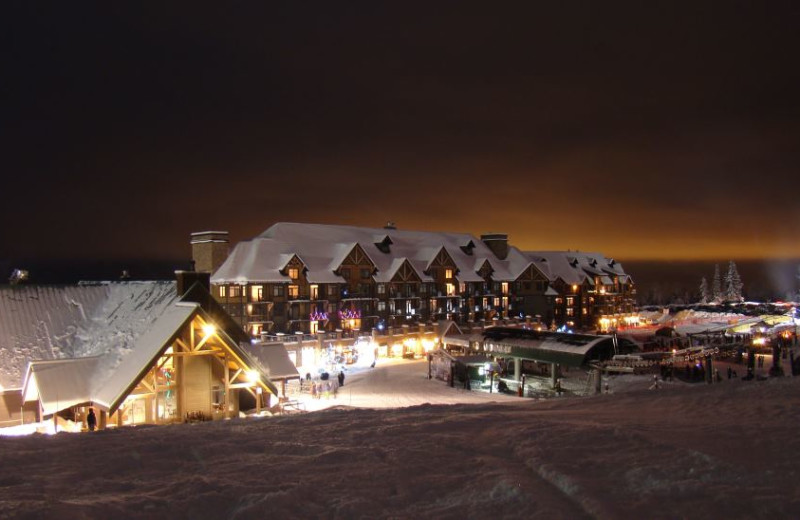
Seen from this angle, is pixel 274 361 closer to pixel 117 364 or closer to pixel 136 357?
pixel 117 364

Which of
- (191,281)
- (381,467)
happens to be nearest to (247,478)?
(381,467)

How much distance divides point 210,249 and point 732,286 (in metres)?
116

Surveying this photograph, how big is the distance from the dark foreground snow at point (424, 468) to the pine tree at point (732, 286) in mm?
126246

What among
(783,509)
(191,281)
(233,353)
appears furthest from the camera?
(191,281)

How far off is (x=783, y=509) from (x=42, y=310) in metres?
26.4

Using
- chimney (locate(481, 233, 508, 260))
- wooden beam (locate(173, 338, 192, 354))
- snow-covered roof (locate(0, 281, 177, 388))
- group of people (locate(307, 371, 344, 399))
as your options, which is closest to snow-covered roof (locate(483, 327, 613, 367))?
group of people (locate(307, 371, 344, 399))

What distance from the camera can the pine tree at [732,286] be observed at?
121375 mm

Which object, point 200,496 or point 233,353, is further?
point 233,353

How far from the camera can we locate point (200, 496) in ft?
22.5

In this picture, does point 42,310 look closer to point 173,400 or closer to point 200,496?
point 173,400

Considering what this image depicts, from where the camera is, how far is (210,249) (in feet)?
154

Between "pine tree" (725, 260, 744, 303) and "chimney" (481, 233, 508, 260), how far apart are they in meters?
77.7

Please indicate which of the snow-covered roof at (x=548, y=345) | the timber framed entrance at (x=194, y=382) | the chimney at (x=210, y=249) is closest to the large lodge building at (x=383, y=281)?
the chimney at (x=210, y=249)

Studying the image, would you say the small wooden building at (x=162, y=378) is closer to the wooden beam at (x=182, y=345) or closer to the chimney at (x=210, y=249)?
the wooden beam at (x=182, y=345)
